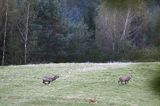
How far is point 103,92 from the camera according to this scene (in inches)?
302

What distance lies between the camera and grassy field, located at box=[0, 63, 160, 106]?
6977 mm

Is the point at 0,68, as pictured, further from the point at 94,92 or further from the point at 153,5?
the point at 153,5

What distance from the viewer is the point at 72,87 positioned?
8.12 metres

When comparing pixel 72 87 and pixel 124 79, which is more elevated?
pixel 124 79

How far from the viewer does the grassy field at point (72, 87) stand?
6977mm

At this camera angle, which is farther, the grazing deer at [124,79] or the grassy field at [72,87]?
the grazing deer at [124,79]

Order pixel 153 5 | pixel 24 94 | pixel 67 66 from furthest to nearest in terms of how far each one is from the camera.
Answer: pixel 67 66, pixel 24 94, pixel 153 5

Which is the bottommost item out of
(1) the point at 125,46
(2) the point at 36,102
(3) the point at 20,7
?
(2) the point at 36,102

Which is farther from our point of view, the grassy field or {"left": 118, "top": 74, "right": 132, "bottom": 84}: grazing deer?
{"left": 118, "top": 74, "right": 132, "bottom": 84}: grazing deer

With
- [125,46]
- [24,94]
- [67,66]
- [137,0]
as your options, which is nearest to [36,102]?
[24,94]

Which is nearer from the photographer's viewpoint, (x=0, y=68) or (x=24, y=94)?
(x=24, y=94)

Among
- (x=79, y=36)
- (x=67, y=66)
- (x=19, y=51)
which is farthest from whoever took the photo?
(x=19, y=51)

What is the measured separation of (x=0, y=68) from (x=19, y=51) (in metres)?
3.24

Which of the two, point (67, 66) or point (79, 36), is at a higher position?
point (79, 36)
